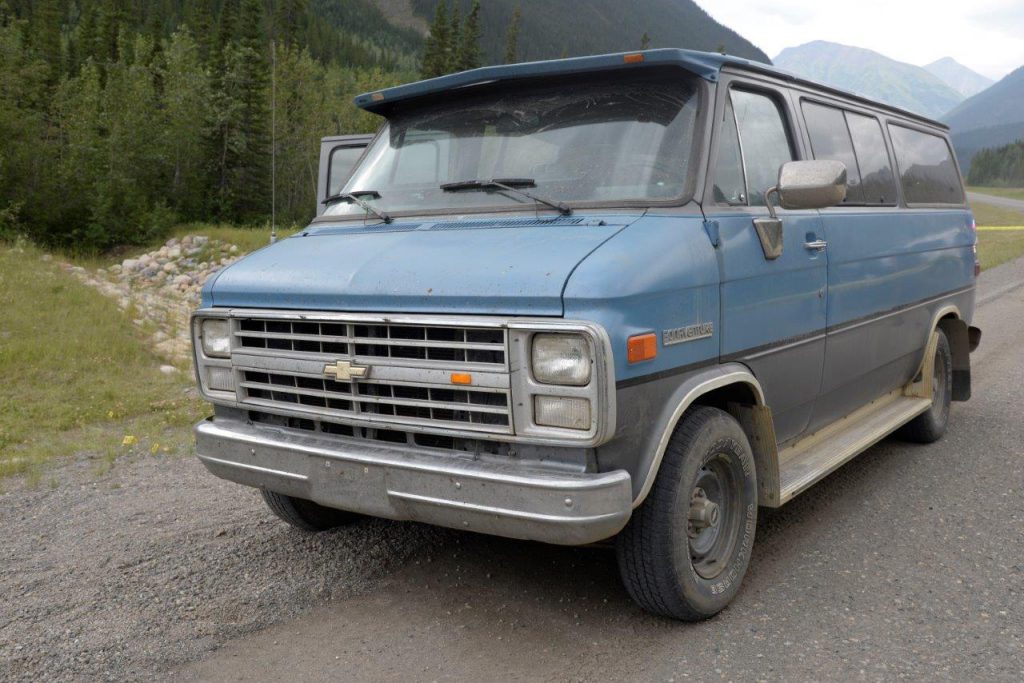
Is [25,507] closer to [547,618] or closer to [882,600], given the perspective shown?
[547,618]

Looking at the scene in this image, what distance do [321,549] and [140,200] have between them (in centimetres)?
3950

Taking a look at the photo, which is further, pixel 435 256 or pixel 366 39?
pixel 366 39

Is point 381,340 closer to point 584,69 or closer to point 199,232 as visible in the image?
point 584,69

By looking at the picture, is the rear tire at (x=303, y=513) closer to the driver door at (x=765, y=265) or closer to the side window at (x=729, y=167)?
the driver door at (x=765, y=265)

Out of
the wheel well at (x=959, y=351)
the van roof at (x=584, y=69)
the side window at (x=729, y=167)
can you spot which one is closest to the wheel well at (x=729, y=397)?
the side window at (x=729, y=167)

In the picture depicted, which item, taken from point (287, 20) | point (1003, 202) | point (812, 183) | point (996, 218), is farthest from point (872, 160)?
point (287, 20)

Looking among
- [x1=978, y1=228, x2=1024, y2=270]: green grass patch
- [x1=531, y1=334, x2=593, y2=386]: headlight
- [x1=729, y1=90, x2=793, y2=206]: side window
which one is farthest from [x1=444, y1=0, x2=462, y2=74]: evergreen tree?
[x1=531, y1=334, x2=593, y2=386]: headlight

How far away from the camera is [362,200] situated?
447 centimetres

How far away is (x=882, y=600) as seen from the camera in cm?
378

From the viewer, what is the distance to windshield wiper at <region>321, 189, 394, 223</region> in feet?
14.0

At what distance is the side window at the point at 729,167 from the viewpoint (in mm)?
3875

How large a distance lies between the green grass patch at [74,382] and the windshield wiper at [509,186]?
11.8 feet

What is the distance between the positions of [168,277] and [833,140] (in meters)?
28.9

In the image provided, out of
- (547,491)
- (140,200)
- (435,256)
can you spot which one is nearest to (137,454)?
(435,256)
